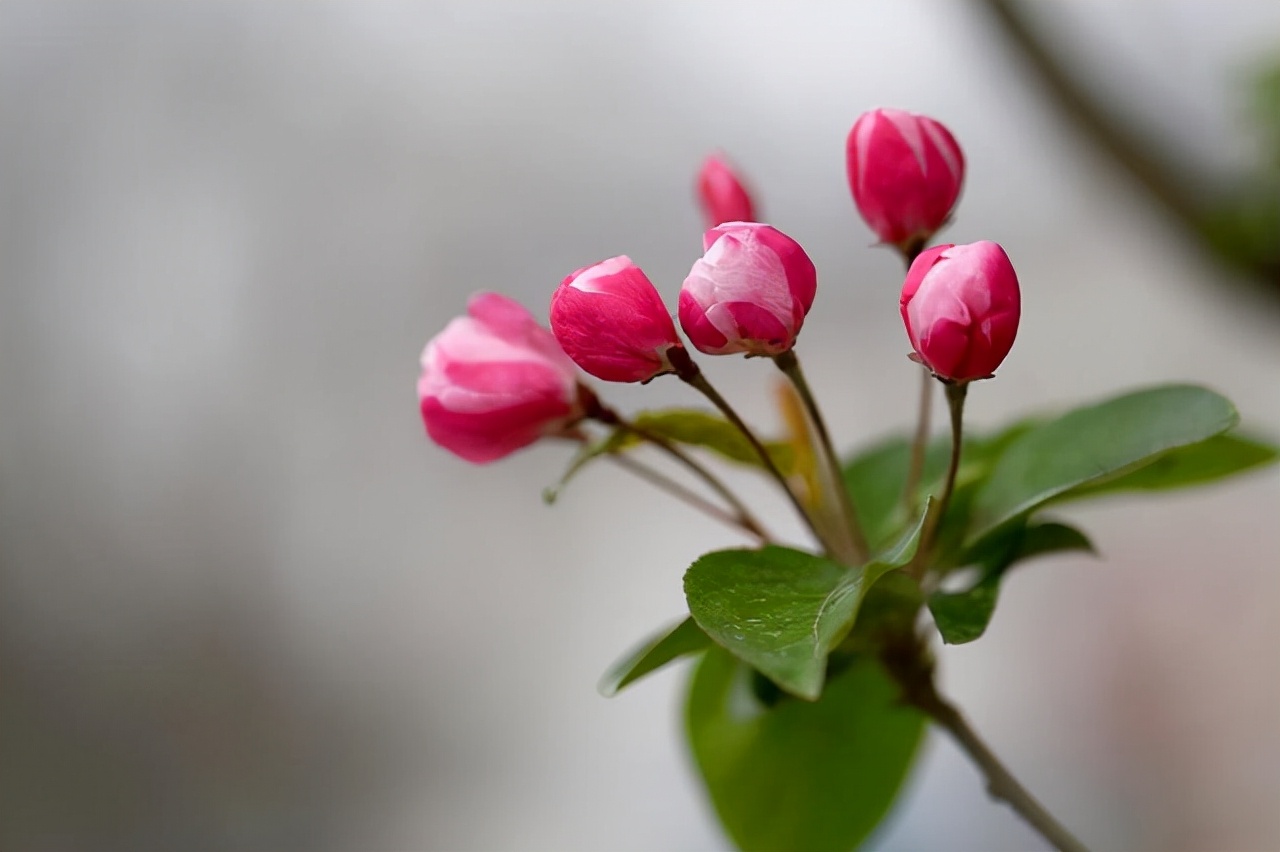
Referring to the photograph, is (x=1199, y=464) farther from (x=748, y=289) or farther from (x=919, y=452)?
(x=748, y=289)

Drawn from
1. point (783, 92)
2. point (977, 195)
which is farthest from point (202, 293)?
point (977, 195)

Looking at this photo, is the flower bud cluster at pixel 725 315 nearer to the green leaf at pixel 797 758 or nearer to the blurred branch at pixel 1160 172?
the green leaf at pixel 797 758

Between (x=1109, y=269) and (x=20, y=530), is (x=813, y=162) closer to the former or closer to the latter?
(x=1109, y=269)

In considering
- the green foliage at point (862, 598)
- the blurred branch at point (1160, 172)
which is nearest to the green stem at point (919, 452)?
the green foliage at point (862, 598)

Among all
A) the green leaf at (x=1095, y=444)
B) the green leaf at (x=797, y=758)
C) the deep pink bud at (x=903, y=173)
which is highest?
the deep pink bud at (x=903, y=173)

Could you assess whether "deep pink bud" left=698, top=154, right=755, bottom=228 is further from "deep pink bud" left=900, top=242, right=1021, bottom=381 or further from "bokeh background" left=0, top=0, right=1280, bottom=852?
"bokeh background" left=0, top=0, right=1280, bottom=852
